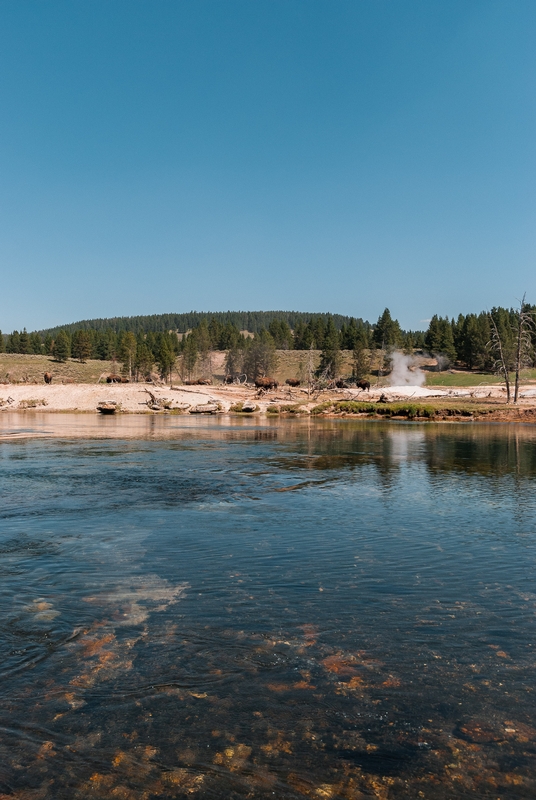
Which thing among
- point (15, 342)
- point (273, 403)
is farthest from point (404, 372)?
point (15, 342)

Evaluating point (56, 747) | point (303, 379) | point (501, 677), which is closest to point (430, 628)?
point (501, 677)

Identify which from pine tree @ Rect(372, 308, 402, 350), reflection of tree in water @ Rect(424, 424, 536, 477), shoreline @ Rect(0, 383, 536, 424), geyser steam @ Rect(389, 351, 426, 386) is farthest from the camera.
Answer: pine tree @ Rect(372, 308, 402, 350)

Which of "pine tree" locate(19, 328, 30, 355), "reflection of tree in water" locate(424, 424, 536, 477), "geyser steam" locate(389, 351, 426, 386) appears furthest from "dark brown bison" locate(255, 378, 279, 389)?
"pine tree" locate(19, 328, 30, 355)

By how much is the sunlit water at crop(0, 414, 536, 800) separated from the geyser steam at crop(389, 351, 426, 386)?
89.6 metres

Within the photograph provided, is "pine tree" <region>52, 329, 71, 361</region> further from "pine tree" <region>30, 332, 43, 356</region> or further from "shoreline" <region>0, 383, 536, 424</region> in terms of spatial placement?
"shoreline" <region>0, 383, 536, 424</region>

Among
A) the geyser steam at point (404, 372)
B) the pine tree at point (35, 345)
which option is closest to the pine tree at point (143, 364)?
the geyser steam at point (404, 372)

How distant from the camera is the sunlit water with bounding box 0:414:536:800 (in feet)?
15.6

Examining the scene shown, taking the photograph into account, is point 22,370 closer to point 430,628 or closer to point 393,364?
point 393,364

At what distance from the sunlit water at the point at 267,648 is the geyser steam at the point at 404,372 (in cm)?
8961

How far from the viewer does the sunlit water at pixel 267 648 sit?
4746 millimetres

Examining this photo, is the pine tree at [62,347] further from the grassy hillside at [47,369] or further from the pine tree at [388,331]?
the pine tree at [388,331]

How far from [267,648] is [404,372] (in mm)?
110778

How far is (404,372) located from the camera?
114 m

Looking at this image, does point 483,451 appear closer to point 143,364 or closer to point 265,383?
point 265,383
